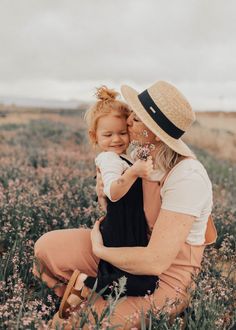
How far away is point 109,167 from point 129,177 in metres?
0.35

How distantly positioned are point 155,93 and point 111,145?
0.63 metres

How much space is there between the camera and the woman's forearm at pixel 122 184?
119 inches

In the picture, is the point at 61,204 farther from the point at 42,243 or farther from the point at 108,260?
the point at 108,260

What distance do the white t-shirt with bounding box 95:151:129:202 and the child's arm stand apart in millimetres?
56

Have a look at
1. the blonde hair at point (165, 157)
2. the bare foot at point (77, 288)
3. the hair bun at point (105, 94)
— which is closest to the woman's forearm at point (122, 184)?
the blonde hair at point (165, 157)

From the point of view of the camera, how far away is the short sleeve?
3.02 m

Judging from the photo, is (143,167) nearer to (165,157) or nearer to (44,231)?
(165,157)

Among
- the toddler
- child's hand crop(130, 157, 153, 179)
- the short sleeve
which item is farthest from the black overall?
child's hand crop(130, 157, 153, 179)

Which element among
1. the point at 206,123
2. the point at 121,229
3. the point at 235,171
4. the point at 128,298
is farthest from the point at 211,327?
the point at 206,123

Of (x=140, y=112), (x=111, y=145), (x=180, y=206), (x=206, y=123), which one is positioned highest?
(x=140, y=112)

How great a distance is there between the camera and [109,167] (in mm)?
3350

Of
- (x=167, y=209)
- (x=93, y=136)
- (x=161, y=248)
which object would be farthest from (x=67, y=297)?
(x=93, y=136)

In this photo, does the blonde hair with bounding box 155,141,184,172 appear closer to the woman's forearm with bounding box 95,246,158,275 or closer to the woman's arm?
the woman's arm

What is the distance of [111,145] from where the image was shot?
376cm
